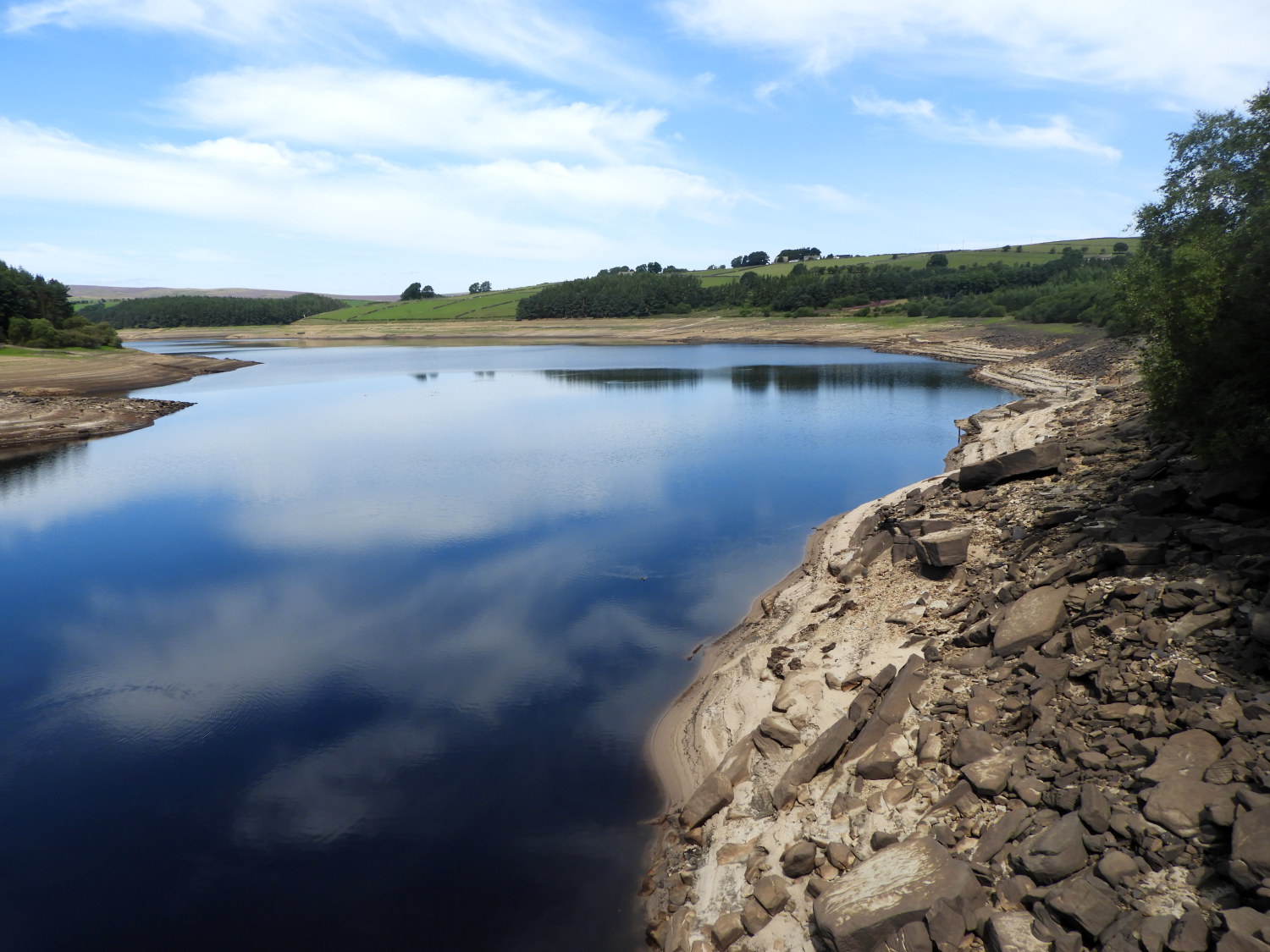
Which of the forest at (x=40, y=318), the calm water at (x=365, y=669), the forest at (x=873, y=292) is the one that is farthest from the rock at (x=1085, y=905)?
the forest at (x=40, y=318)

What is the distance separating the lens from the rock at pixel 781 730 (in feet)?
33.1

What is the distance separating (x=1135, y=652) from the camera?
8359 mm

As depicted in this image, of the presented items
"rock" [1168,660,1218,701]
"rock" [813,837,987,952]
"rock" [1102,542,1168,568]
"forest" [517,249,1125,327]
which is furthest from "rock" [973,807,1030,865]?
"forest" [517,249,1125,327]

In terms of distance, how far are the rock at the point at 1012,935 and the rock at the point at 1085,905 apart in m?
0.25

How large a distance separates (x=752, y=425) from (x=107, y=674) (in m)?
28.9

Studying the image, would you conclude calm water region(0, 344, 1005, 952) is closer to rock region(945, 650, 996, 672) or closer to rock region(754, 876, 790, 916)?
rock region(754, 876, 790, 916)

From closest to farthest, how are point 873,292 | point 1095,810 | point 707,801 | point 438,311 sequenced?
1. point 1095,810
2. point 707,801
3. point 873,292
4. point 438,311

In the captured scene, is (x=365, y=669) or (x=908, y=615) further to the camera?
(x=365, y=669)

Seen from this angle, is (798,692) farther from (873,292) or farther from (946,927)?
(873,292)

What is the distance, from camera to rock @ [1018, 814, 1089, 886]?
6.19 meters

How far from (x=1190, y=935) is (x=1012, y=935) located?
3.82 ft

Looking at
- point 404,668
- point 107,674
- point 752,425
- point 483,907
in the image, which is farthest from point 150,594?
point 752,425

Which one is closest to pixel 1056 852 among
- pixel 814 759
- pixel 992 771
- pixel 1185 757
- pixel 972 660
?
pixel 992 771

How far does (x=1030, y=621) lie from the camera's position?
1000 centimetres
